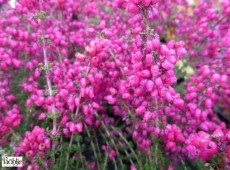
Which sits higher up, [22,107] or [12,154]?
[22,107]

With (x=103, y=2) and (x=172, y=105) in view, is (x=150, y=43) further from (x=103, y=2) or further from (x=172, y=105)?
(x=103, y=2)

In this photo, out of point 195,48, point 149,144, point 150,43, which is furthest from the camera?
point 195,48

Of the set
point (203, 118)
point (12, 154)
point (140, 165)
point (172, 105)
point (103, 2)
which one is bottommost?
point (140, 165)

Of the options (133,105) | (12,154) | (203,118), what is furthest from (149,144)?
(12,154)

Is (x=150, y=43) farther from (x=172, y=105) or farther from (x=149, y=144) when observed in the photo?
(x=149, y=144)

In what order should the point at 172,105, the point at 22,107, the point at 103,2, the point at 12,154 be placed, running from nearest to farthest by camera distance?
the point at 172,105 → the point at 12,154 → the point at 22,107 → the point at 103,2

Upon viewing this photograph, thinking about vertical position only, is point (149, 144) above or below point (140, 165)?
above

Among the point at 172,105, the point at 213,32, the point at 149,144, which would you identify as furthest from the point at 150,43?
the point at 213,32

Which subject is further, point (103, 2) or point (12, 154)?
point (103, 2)

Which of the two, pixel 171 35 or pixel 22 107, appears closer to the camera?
pixel 22 107
